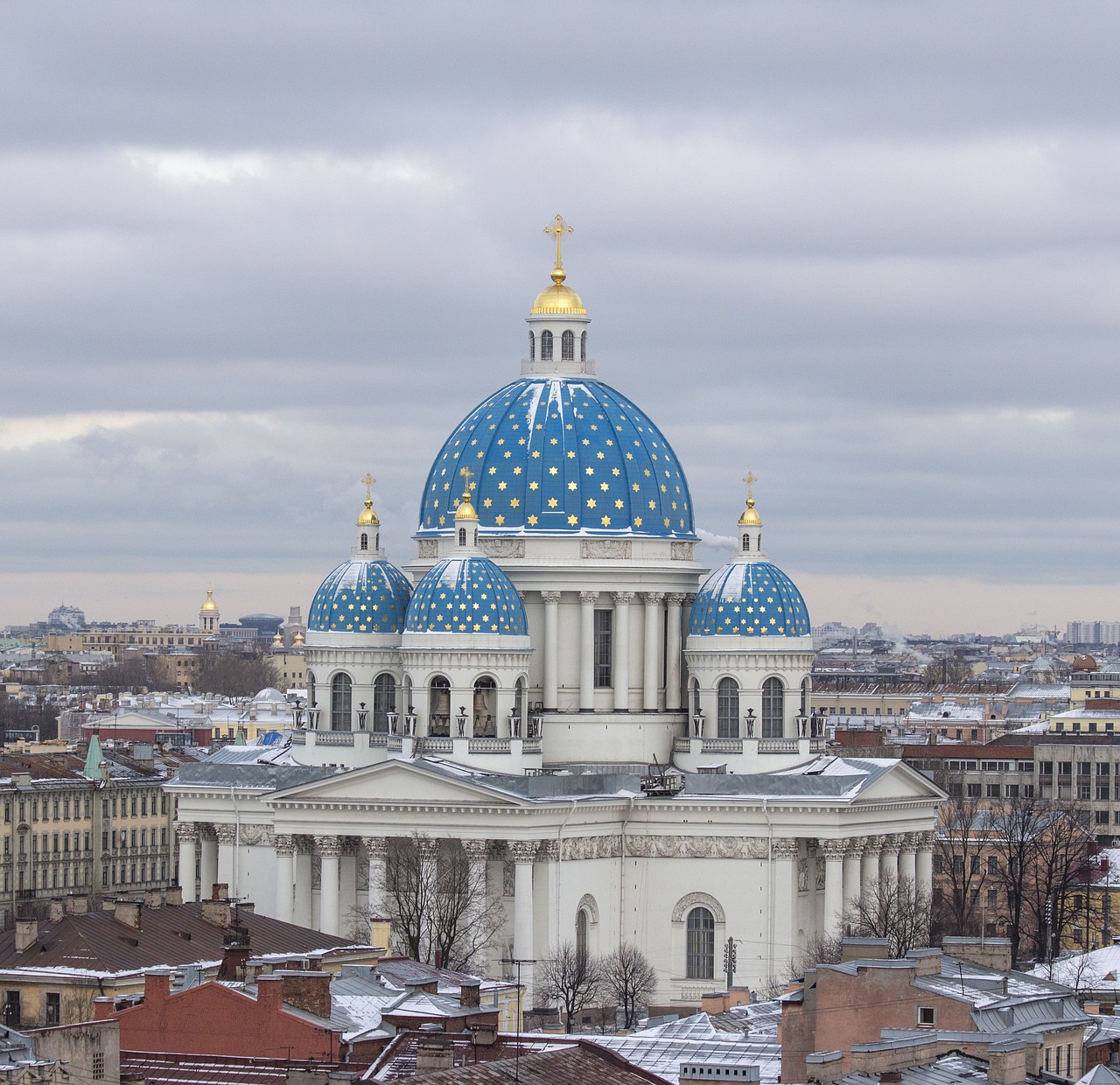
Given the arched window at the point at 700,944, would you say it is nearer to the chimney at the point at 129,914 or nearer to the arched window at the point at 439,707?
the arched window at the point at 439,707

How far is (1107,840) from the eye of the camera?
157625 millimetres

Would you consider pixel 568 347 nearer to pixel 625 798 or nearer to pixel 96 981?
pixel 625 798

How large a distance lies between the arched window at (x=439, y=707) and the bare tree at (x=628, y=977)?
7841 mm

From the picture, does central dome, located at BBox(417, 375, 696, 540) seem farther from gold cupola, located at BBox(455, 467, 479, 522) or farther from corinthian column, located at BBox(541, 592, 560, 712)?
corinthian column, located at BBox(541, 592, 560, 712)

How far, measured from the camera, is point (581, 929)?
361 ft

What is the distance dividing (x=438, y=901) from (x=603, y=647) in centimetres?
1351

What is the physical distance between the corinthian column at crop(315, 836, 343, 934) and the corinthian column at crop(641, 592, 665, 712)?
36.7ft

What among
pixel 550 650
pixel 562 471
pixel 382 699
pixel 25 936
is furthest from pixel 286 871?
pixel 25 936

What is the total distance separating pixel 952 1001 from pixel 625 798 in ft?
146

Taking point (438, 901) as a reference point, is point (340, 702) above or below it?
above

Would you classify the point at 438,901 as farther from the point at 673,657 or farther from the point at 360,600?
the point at 673,657

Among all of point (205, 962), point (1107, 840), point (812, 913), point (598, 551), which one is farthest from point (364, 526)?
point (1107, 840)

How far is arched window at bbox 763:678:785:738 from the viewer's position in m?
115

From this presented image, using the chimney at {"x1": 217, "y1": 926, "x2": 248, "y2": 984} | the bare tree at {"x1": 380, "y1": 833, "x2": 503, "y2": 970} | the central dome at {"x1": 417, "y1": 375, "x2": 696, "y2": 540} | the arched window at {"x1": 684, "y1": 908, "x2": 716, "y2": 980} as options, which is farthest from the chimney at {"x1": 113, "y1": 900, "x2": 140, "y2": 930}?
the central dome at {"x1": 417, "y1": 375, "x2": 696, "y2": 540}
